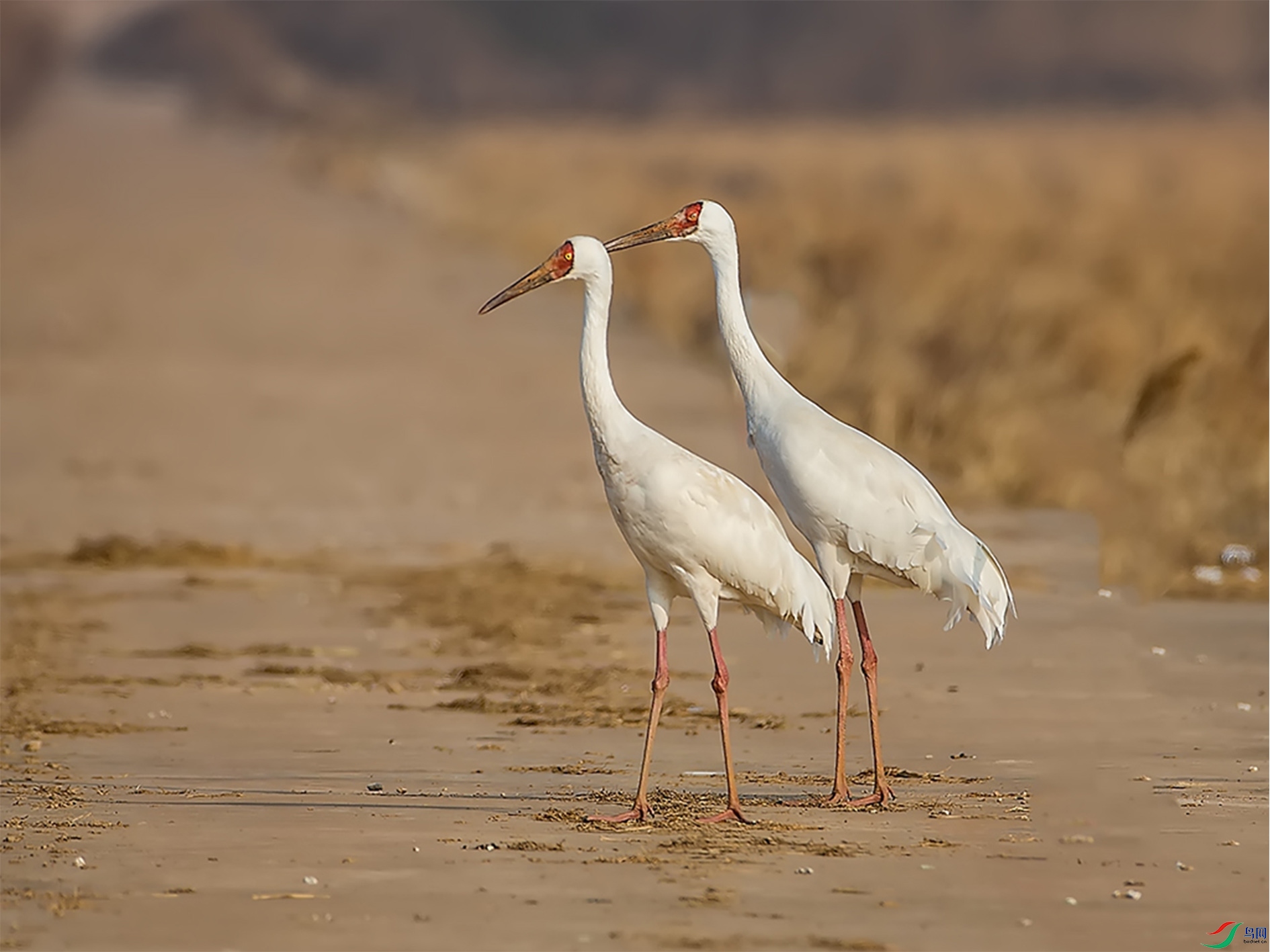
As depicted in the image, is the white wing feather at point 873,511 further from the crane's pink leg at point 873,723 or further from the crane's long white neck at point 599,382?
the crane's long white neck at point 599,382

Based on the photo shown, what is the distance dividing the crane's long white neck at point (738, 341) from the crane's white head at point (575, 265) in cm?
47

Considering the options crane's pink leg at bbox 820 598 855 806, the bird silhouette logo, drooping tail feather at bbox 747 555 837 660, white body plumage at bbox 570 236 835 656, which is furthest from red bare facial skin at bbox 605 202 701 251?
the bird silhouette logo

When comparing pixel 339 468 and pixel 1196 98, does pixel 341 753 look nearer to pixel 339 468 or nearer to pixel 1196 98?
pixel 339 468

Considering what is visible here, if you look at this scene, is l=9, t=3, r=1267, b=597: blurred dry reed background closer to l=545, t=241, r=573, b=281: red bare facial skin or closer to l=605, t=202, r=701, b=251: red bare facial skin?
l=605, t=202, r=701, b=251: red bare facial skin

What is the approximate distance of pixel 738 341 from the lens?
378 inches

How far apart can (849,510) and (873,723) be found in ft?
2.55

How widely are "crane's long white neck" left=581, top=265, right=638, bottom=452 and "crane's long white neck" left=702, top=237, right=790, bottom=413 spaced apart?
51 centimetres

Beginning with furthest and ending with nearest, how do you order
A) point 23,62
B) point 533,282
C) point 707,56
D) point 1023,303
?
point 707,56 → point 23,62 → point 1023,303 → point 533,282

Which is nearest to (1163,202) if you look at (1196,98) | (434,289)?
(434,289)

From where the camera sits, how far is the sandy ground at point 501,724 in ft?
24.3

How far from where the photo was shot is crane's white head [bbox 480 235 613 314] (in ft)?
30.5

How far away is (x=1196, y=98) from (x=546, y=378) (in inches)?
3127

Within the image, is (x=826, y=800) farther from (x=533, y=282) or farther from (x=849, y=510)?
(x=533, y=282)

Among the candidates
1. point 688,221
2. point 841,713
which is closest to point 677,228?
point 688,221
